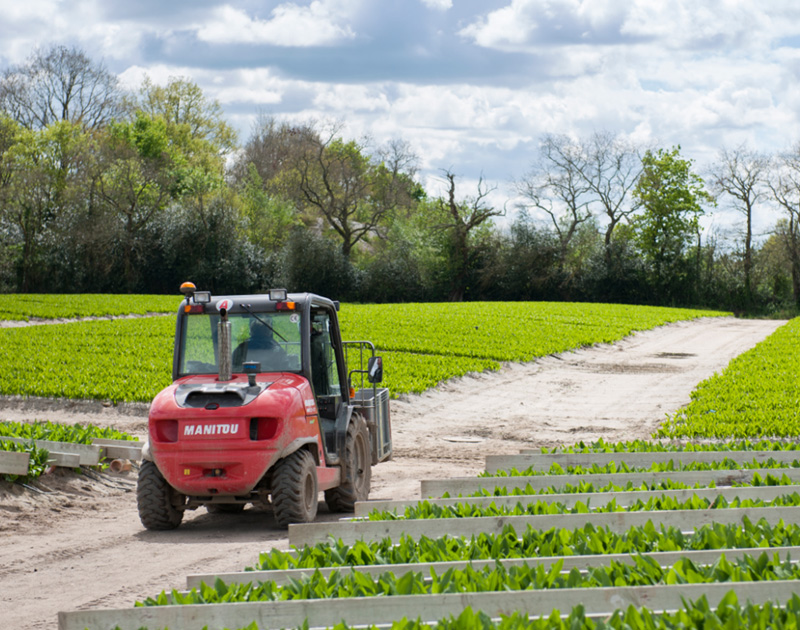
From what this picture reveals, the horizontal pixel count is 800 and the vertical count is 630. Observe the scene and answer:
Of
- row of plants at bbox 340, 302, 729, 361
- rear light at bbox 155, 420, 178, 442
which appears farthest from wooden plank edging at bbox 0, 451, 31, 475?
row of plants at bbox 340, 302, 729, 361

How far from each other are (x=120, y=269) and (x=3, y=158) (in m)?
10.1

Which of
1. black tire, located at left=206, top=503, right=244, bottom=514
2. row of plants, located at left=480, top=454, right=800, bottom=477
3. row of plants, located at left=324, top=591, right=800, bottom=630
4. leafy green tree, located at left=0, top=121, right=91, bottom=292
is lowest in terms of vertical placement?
black tire, located at left=206, top=503, right=244, bottom=514

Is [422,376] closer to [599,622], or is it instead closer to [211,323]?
[211,323]

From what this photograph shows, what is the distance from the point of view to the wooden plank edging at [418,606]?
Result: 3.98 m

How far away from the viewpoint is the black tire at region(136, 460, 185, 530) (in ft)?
26.8

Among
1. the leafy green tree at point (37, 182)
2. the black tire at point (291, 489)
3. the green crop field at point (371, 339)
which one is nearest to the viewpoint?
the black tire at point (291, 489)

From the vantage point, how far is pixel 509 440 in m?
14.9

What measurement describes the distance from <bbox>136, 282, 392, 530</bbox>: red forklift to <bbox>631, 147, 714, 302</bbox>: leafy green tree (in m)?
54.9

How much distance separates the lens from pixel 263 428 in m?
7.82

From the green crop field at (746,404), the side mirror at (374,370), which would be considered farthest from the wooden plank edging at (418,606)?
the green crop field at (746,404)

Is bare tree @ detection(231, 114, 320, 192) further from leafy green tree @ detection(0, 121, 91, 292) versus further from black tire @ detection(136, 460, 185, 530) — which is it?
black tire @ detection(136, 460, 185, 530)

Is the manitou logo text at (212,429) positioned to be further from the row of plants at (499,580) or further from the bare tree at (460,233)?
the bare tree at (460,233)

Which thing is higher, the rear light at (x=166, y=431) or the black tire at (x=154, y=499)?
the rear light at (x=166, y=431)

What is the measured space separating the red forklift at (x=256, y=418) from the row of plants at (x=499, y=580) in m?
3.14
